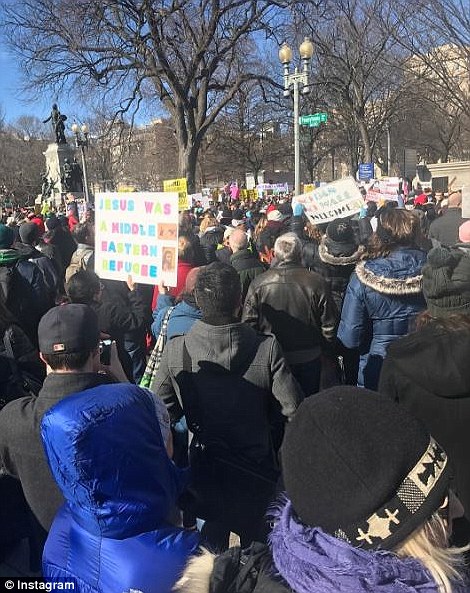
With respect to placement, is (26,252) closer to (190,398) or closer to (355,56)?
(190,398)

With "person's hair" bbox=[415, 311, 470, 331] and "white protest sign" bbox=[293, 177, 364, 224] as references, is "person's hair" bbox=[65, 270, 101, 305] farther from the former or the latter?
"white protest sign" bbox=[293, 177, 364, 224]

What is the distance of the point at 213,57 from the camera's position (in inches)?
861

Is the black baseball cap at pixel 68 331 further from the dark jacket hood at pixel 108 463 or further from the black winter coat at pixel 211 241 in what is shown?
the black winter coat at pixel 211 241

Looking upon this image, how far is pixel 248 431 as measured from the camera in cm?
270

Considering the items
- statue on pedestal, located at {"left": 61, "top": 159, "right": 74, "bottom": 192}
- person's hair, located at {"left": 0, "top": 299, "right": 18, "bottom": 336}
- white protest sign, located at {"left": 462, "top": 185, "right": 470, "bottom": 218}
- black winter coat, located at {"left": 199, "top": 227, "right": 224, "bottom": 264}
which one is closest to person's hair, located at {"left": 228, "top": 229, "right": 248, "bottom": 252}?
black winter coat, located at {"left": 199, "top": 227, "right": 224, "bottom": 264}

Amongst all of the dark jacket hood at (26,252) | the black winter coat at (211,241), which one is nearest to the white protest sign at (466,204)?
the black winter coat at (211,241)

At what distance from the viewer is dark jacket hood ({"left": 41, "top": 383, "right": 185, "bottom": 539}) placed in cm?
152

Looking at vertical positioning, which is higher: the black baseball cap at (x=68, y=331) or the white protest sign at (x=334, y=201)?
the white protest sign at (x=334, y=201)

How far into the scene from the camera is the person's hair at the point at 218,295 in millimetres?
2762

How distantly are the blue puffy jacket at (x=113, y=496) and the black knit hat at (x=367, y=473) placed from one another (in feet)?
1.73

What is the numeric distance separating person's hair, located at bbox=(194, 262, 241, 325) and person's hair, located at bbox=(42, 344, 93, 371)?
0.70 m

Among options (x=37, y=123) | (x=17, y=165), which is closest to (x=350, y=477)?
(x=17, y=165)

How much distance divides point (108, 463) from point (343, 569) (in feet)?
2.29

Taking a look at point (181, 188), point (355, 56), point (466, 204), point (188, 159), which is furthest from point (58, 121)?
point (466, 204)
